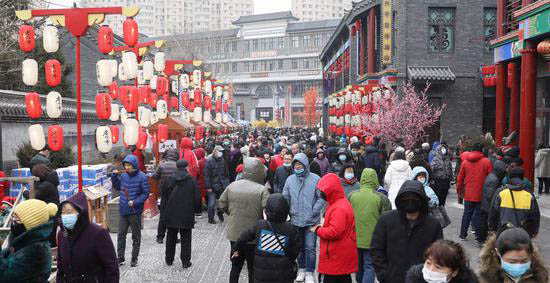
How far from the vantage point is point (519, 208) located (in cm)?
666

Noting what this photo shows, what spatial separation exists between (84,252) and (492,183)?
6504 millimetres

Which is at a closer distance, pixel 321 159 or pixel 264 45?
pixel 321 159

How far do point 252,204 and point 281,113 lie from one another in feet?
250

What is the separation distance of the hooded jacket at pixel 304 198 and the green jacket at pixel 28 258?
3798 millimetres

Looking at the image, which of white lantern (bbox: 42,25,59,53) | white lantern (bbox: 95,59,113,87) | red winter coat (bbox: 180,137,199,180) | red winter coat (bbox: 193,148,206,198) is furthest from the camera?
white lantern (bbox: 95,59,113,87)

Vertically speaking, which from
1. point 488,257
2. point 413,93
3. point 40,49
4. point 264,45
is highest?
point 264,45

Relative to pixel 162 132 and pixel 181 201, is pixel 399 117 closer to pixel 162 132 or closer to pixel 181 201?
pixel 162 132

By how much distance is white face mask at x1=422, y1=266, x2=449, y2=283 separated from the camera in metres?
3.20

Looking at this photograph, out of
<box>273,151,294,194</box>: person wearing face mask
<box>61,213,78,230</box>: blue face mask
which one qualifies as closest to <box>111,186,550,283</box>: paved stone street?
<box>273,151,294,194</box>: person wearing face mask

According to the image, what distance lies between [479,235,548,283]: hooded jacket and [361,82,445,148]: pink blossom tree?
1649cm

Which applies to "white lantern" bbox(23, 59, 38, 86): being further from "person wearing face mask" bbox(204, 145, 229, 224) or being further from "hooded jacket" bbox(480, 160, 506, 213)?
"hooded jacket" bbox(480, 160, 506, 213)

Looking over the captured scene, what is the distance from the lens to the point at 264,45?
83.2 m

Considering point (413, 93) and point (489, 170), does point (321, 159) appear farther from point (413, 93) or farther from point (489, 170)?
point (413, 93)

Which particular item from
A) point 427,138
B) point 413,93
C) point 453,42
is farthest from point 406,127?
point 453,42
